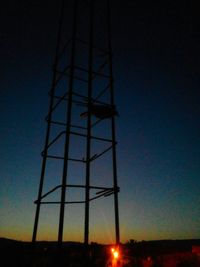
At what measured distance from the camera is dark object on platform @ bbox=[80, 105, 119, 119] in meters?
8.67

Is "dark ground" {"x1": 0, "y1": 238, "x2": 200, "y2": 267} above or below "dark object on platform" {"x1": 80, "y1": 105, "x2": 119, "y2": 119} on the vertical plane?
below

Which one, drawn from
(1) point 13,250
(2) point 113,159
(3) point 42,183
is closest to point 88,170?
(2) point 113,159

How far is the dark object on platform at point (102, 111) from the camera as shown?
341 inches

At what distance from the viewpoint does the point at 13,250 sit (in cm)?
929

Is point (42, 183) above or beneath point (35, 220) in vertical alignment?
above

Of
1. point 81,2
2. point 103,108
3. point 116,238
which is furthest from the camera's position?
point 81,2

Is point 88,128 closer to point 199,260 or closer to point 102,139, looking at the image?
point 102,139

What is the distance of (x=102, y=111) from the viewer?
344 inches

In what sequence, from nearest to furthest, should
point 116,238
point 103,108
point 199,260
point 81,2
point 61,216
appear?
point 61,216 → point 116,238 → point 103,108 → point 81,2 → point 199,260

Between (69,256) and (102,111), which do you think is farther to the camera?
(69,256)

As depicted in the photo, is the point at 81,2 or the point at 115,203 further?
the point at 81,2

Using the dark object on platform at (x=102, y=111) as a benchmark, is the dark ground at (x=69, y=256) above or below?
below

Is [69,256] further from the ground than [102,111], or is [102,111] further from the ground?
[102,111]

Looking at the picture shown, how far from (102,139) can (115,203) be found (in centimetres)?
187
